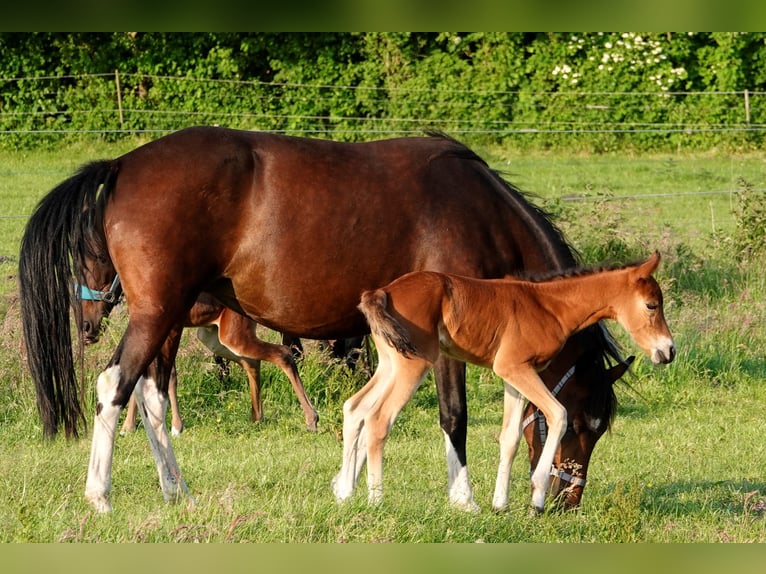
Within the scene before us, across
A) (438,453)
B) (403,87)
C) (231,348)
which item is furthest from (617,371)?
(403,87)

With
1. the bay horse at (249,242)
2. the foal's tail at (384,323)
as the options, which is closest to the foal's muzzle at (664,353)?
the bay horse at (249,242)

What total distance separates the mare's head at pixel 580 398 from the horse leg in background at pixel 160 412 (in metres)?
1.99

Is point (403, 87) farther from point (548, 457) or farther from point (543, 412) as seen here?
point (548, 457)

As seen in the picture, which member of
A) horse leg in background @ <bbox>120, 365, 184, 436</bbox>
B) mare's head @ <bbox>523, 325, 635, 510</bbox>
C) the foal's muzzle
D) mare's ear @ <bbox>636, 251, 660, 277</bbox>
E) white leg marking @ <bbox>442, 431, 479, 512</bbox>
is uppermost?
mare's ear @ <bbox>636, 251, 660, 277</bbox>

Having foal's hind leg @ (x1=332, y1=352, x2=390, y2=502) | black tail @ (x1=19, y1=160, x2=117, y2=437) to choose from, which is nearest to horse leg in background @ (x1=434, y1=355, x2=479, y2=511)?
foal's hind leg @ (x1=332, y1=352, x2=390, y2=502)

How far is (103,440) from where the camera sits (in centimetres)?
580

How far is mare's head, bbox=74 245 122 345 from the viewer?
6905 millimetres

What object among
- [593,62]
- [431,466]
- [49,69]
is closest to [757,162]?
[593,62]

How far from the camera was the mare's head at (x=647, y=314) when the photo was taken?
5.90 metres

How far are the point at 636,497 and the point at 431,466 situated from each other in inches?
74.3

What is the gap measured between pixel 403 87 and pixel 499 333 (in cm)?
1406

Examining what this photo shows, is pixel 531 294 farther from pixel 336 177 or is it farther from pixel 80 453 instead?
pixel 80 453

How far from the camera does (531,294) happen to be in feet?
19.9

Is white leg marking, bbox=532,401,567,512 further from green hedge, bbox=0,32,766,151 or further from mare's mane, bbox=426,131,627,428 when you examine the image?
green hedge, bbox=0,32,766,151
